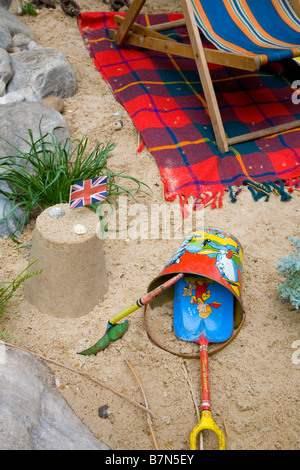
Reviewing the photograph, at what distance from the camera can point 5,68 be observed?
3.28 m

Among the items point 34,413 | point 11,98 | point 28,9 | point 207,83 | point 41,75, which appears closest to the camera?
point 34,413

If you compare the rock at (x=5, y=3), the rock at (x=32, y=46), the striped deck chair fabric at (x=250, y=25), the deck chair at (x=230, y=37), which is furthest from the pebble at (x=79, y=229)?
the rock at (x=5, y=3)

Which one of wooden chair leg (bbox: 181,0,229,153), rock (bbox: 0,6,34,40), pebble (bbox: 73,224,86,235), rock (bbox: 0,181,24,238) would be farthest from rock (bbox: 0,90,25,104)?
pebble (bbox: 73,224,86,235)

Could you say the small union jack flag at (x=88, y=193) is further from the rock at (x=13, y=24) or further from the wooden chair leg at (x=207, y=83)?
the rock at (x=13, y=24)

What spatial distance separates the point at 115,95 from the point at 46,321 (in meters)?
2.00

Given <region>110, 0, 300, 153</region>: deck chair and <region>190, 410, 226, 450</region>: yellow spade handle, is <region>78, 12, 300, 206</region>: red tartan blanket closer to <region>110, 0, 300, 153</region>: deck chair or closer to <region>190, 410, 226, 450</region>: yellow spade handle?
<region>110, 0, 300, 153</region>: deck chair

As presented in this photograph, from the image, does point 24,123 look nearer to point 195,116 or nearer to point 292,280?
point 195,116

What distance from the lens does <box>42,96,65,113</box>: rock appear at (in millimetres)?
3291

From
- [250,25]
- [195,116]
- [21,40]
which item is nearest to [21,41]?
[21,40]

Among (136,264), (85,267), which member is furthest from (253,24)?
(85,267)

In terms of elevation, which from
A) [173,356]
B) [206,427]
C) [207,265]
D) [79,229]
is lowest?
[173,356]

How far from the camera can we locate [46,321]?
2.18 meters

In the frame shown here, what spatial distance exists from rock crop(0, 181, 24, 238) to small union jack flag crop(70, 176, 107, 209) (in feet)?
1.87

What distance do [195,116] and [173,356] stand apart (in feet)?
6.29
